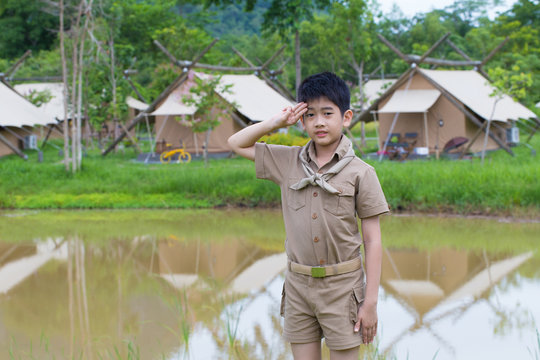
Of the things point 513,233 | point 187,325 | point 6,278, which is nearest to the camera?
point 187,325

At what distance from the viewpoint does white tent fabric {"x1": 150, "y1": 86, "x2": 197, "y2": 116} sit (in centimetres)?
1866

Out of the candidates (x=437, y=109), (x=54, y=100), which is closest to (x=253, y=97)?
(x=437, y=109)

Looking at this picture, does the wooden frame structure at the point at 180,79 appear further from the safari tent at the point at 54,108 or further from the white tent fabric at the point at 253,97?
the safari tent at the point at 54,108

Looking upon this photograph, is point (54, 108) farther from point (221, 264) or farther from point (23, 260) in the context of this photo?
point (221, 264)

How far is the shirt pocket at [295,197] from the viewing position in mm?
2836

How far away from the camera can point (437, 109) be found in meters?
18.2

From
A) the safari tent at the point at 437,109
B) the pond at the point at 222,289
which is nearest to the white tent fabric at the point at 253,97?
the safari tent at the point at 437,109

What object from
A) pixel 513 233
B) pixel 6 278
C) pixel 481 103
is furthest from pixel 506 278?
pixel 481 103

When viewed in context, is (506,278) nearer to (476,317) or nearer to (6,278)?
(476,317)

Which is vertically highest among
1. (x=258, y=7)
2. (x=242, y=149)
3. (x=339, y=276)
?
(x=258, y=7)

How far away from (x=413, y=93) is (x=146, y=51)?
25184 mm

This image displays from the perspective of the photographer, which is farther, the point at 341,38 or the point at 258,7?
the point at 258,7

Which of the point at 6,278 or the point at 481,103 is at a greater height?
the point at 481,103

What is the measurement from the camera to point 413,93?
59.3ft
